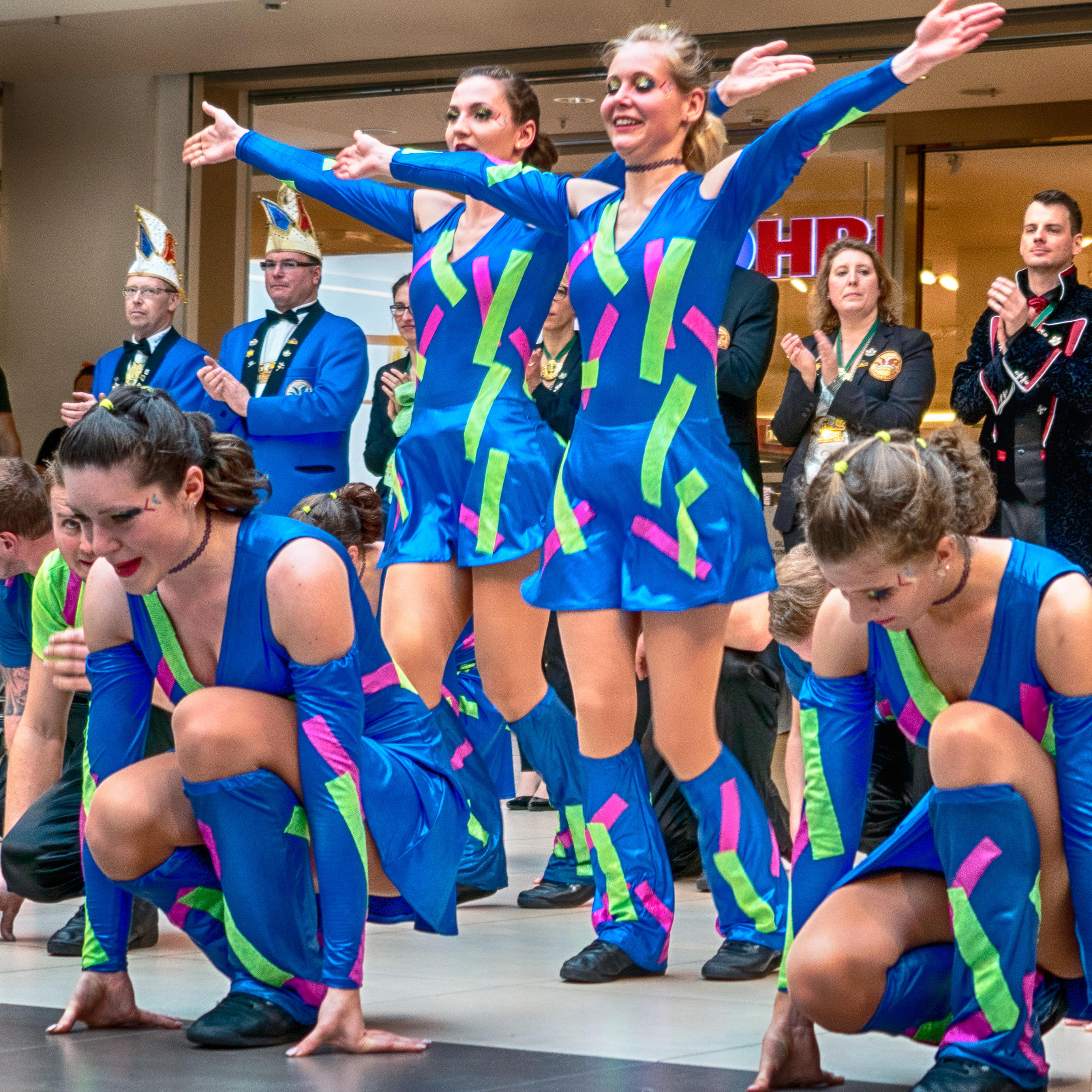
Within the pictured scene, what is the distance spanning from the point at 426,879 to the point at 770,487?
6.36 metres

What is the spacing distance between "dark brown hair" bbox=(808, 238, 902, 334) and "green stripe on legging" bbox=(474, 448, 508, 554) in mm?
2025

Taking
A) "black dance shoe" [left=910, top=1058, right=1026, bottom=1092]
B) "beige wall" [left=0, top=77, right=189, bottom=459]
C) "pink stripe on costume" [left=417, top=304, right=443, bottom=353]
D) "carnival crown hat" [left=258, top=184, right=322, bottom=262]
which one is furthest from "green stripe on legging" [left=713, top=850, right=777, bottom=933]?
"beige wall" [left=0, top=77, right=189, bottom=459]

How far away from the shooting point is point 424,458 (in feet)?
12.4

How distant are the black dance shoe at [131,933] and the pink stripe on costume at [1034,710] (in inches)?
70.7

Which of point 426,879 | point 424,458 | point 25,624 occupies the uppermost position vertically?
point 424,458

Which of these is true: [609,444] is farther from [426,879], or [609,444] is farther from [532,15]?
[532,15]

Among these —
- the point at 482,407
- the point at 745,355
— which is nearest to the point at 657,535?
the point at 482,407

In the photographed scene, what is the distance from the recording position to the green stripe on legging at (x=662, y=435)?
3.18 meters

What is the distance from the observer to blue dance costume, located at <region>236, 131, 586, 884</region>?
371cm

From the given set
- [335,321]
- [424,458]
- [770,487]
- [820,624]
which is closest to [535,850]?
[424,458]

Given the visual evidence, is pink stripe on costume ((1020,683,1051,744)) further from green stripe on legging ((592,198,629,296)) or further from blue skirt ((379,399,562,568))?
blue skirt ((379,399,562,568))

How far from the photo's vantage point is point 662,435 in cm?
320

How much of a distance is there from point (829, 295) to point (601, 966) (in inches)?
113

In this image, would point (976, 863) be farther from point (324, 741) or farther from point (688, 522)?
point (688, 522)
